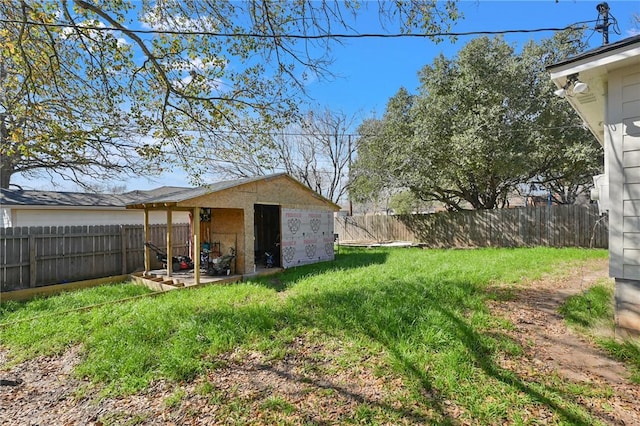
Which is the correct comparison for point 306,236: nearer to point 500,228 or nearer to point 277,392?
point 277,392

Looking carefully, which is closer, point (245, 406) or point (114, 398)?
point (245, 406)

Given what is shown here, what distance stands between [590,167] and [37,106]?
16.4m

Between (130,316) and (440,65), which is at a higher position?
(440,65)

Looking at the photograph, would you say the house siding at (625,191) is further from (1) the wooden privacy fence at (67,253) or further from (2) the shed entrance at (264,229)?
(1) the wooden privacy fence at (67,253)

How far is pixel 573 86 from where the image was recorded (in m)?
4.04

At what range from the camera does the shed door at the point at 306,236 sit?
10.5 metres

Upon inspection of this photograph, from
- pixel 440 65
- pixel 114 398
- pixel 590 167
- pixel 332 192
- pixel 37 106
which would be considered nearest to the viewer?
pixel 114 398

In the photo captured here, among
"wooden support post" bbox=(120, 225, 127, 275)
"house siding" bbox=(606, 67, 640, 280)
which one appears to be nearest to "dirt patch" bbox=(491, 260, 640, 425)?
"house siding" bbox=(606, 67, 640, 280)

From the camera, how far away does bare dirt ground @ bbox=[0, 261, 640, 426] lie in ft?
9.07

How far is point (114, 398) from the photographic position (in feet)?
10.5

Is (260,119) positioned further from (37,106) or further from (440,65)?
(440,65)

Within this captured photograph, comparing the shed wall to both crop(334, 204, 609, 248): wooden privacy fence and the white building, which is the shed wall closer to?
the white building

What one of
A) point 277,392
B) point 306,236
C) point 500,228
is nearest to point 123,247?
point 306,236

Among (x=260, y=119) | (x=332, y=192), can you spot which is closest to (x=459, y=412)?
(x=260, y=119)
